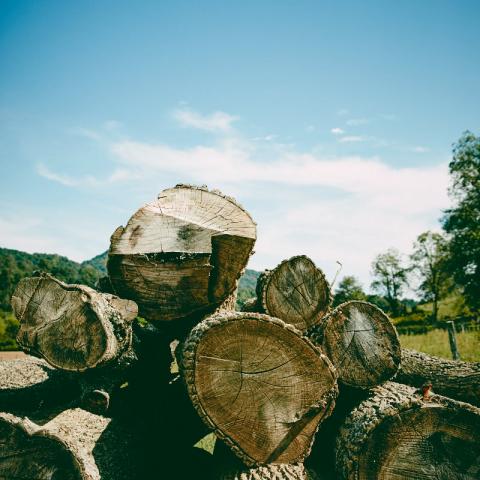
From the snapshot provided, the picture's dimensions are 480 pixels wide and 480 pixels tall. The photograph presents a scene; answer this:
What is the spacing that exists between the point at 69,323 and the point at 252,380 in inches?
46.5

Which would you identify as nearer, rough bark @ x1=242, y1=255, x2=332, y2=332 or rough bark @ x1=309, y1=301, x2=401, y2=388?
rough bark @ x1=309, y1=301, x2=401, y2=388

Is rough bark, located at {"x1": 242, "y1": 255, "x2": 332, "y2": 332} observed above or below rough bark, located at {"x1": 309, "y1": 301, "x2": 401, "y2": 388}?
above

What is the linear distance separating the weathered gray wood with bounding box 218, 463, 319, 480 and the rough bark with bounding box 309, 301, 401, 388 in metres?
0.75

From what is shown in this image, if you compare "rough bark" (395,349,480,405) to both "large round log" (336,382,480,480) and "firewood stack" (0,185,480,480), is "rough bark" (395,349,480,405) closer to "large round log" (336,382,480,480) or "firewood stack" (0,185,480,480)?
"firewood stack" (0,185,480,480)

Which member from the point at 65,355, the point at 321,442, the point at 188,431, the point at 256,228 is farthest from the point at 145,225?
the point at 321,442

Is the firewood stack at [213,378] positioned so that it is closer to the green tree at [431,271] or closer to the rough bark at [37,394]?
the rough bark at [37,394]

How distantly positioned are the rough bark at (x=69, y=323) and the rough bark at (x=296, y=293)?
3.64ft

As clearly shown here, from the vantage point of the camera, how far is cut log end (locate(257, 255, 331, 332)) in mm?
2852

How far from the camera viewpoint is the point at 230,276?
2.60 meters

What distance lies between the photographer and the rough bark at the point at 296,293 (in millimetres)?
2850

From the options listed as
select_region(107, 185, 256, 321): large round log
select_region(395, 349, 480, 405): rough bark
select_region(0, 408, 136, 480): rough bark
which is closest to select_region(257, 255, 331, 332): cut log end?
select_region(107, 185, 256, 321): large round log

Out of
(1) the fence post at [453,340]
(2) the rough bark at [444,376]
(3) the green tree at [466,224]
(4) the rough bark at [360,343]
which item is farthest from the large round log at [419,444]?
(3) the green tree at [466,224]

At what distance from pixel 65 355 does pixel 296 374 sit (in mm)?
1422

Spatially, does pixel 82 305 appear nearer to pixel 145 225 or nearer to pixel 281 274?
pixel 145 225
